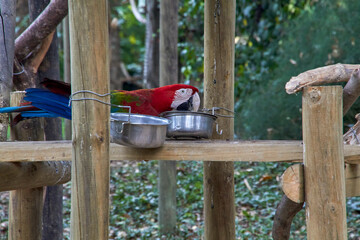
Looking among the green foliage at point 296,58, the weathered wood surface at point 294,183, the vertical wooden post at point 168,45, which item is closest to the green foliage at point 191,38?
the green foliage at point 296,58

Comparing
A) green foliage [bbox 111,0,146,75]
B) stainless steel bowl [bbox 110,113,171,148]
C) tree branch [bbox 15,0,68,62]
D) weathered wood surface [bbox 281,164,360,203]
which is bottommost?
weathered wood surface [bbox 281,164,360,203]

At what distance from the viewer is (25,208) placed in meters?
2.50

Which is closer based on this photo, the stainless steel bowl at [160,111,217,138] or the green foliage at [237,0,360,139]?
the stainless steel bowl at [160,111,217,138]

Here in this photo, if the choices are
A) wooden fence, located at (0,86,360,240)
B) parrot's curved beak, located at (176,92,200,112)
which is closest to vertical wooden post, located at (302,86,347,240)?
wooden fence, located at (0,86,360,240)

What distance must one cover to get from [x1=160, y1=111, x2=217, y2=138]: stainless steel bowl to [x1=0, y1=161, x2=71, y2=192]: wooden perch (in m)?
0.78

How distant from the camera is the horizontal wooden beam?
63.4 inches

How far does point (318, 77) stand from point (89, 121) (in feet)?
2.94

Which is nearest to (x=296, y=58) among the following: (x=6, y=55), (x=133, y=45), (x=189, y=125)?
(x=189, y=125)

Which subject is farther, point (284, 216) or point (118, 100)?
point (284, 216)

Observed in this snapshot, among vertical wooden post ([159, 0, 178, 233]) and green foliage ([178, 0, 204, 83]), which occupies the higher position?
green foliage ([178, 0, 204, 83])

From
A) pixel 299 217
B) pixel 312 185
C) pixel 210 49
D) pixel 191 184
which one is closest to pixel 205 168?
pixel 210 49

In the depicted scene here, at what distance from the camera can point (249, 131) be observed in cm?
509

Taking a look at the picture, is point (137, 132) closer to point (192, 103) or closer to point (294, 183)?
point (294, 183)

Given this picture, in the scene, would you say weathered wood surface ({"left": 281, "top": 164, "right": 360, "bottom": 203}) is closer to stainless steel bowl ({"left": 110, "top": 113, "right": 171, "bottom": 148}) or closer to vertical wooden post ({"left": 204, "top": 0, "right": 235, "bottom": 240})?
stainless steel bowl ({"left": 110, "top": 113, "right": 171, "bottom": 148})
